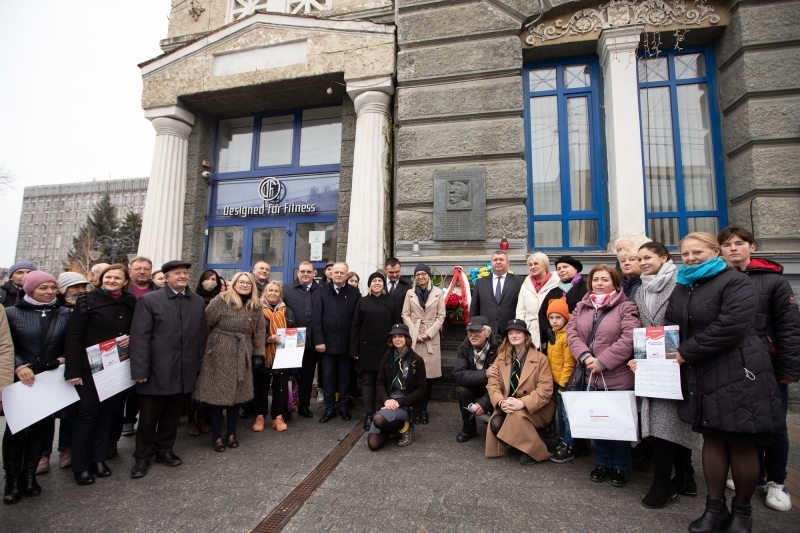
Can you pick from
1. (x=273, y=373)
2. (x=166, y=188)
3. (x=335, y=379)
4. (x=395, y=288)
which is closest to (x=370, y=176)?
(x=395, y=288)

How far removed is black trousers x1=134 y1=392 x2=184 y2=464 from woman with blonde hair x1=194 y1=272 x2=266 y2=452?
0.25 meters

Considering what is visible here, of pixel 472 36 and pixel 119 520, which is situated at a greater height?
pixel 472 36

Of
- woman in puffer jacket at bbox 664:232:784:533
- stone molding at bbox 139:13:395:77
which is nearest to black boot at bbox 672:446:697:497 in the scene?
woman in puffer jacket at bbox 664:232:784:533

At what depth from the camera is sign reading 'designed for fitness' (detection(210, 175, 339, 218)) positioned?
8523 mm

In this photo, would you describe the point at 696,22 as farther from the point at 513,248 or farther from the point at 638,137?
the point at 513,248

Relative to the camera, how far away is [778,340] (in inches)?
124

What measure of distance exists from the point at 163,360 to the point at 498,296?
3883mm

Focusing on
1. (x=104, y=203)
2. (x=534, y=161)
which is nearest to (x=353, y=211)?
(x=534, y=161)

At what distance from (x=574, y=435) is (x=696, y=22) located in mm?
6930

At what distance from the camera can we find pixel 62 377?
3654 mm

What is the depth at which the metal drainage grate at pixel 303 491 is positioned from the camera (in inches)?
116

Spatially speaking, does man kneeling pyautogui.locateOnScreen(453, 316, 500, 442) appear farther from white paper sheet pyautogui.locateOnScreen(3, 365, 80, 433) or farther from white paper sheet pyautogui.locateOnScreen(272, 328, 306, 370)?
white paper sheet pyautogui.locateOnScreen(3, 365, 80, 433)

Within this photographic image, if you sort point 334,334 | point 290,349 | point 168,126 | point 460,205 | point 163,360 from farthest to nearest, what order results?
point 168,126 → point 460,205 → point 334,334 → point 290,349 → point 163,360

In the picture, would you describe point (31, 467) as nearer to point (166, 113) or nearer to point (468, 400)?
point (468, 400)
